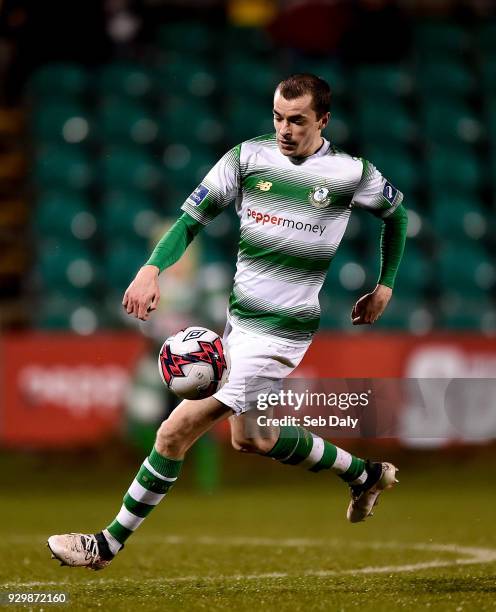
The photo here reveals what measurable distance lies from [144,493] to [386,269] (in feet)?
4.58

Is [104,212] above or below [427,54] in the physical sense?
below

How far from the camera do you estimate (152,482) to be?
195 inches

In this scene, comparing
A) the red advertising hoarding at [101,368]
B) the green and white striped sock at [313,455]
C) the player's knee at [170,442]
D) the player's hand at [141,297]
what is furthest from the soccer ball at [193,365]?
the red advertising hoarding at [101,368]

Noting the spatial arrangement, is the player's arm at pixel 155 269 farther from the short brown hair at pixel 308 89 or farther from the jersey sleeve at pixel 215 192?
the short brown hair at pixel 308 89

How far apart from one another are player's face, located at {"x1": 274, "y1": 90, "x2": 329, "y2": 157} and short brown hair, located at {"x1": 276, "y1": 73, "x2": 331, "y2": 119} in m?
0.02

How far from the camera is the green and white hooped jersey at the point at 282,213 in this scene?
4961 mm

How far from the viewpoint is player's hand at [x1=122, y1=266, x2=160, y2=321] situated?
449cm

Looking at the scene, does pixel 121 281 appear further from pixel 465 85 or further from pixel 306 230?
pixel 306 230

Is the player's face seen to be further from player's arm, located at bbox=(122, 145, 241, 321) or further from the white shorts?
the white shorts

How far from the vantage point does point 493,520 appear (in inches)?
315

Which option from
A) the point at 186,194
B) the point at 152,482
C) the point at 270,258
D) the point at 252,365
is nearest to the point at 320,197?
the point at 270,258

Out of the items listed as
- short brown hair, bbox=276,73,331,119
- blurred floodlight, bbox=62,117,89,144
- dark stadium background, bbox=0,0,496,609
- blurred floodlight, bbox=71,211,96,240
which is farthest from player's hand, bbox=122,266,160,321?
blurred floodlight, bbox=62,117,89,144

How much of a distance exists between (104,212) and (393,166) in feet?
9.85

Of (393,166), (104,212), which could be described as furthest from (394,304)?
(104,212)
